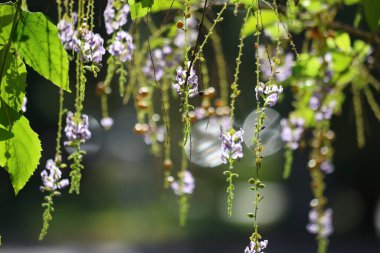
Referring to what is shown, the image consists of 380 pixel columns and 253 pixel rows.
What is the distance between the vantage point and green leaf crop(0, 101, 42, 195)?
3.48ft

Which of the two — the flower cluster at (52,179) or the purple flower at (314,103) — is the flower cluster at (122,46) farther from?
the purple flower at (314,103)

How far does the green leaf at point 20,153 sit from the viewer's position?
106 cm

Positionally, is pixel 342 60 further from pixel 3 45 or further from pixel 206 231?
pixel 206 231

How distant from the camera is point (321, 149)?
7.38ft

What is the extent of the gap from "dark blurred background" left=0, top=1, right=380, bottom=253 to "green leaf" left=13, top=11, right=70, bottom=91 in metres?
9.97

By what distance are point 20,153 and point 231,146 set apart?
28 centimetres

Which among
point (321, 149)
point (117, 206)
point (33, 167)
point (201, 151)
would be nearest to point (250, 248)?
point (33, 167)

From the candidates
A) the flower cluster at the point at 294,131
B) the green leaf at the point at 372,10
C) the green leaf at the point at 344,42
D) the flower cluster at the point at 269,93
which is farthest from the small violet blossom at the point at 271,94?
the flower cluster at the point at 294,131

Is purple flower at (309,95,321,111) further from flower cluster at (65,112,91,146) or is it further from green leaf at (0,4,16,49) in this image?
green leaf at (0,4,16,49)

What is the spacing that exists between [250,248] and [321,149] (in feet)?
4.05

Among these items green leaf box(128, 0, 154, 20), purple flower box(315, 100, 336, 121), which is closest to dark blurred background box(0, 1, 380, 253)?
purple flower box(315, 100, 336, 121)

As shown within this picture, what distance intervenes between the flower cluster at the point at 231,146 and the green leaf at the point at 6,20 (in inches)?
12.7

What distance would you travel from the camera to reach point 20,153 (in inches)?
42.3

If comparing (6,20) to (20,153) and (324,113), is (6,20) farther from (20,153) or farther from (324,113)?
(324,113)
